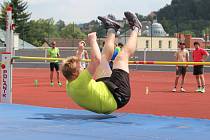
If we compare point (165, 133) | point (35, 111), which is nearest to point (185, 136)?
point (165, 133)

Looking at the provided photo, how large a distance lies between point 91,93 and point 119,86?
0.41 meters

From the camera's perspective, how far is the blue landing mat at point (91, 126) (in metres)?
6.28

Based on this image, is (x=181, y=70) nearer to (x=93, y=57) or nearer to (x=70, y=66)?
(x=93, y=57)

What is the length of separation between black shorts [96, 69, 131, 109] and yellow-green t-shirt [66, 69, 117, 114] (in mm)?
61

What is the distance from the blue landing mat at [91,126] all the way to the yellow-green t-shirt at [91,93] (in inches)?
11.2

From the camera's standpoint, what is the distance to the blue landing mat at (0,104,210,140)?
6.28 m

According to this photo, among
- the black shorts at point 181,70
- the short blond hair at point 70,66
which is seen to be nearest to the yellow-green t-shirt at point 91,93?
the short blond hair at point 70,66

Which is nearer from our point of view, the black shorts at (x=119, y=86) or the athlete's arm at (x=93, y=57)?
the black shorts at (x=119, y=86)

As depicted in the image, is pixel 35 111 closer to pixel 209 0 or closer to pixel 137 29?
pixel 137 29

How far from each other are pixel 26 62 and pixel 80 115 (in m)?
29.6

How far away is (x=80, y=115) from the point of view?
8516 millimetres

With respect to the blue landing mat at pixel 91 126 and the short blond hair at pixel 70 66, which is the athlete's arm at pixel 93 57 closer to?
the short blond hair at pixel 70 66

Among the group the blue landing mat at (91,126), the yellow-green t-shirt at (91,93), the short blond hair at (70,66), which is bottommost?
the blue landing mat at (91,126)

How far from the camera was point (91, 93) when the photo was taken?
7.04 meters
